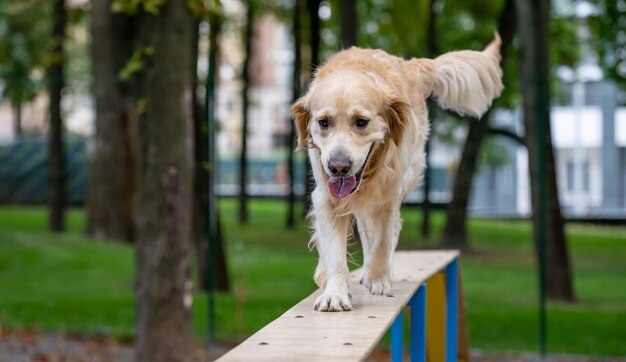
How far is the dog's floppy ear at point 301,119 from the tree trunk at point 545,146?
690 centimetres

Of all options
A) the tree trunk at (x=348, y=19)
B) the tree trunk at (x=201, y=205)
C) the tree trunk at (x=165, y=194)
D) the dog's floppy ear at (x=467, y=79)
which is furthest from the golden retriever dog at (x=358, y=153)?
the tree trunk at (x=348, y=19)

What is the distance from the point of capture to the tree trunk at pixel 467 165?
18.1 meters

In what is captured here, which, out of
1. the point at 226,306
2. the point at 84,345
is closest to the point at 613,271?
the point at 226,306

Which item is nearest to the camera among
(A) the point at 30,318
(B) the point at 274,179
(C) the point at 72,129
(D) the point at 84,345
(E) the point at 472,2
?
(D) the point at 84,345

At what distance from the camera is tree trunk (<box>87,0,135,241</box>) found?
18.2m

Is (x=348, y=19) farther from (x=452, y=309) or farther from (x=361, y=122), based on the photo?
(x=361, y=122)

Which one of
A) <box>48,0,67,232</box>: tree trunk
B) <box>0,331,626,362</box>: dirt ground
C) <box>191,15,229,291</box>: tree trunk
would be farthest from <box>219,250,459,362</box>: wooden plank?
<box>48,0,67,232</box>: tree trunk

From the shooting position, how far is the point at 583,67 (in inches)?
1018

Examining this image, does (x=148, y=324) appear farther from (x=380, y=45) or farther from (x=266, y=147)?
(x=266, y=147)

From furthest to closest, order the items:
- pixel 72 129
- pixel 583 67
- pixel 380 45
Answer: pixel 72 129, pixel 380 45, pixel 583 67

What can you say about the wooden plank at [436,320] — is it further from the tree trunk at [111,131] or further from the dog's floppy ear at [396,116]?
the tree trunk at [111,131]

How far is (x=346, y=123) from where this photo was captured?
157 inches

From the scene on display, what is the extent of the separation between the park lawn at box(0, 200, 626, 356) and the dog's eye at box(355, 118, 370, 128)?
175 centimetres

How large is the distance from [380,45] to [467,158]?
10656mm
